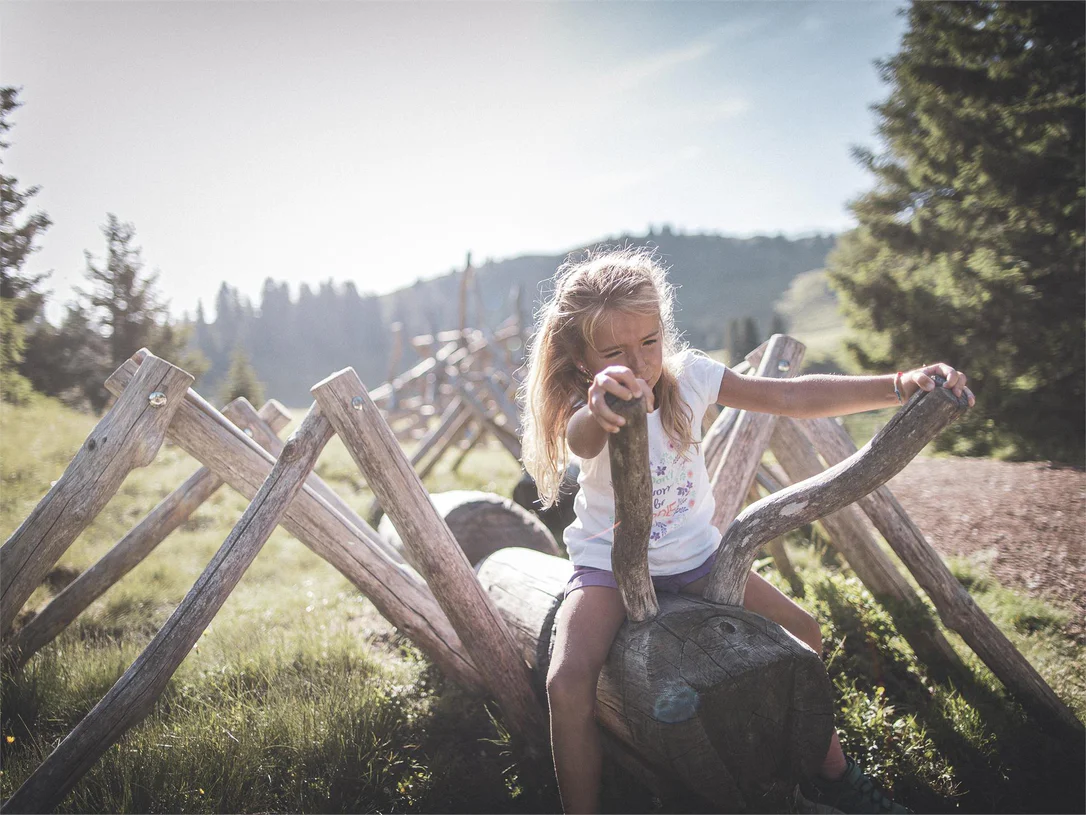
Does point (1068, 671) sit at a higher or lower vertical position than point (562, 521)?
lower

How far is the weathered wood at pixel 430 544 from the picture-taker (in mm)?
2309

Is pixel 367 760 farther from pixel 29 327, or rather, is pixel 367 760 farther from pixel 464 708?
pixel 29 327

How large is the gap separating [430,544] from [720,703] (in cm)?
129

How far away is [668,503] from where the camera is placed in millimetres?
2092

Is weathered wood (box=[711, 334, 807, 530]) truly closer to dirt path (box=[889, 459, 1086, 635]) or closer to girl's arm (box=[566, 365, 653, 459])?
girl's arm (box=[566, 365, 653, 459])

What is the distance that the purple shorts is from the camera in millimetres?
1979

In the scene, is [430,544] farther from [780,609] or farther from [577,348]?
[780,609]

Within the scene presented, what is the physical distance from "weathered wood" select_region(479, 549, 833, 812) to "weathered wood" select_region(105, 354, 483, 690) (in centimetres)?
103

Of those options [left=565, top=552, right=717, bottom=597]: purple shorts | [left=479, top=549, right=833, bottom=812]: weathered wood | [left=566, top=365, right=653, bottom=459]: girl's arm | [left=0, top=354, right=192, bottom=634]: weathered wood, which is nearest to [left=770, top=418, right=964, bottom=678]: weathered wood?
[left=565, top=552, right=717, bottom=597]: purple shorts

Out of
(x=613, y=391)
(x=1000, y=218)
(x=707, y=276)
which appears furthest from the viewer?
(x=707, y=276)

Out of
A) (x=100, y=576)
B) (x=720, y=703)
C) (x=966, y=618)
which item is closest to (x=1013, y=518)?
(x=966, y=618)

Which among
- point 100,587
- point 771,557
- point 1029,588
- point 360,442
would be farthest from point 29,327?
point 1029,588

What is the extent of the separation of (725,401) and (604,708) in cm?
125

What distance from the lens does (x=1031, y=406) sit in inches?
328
